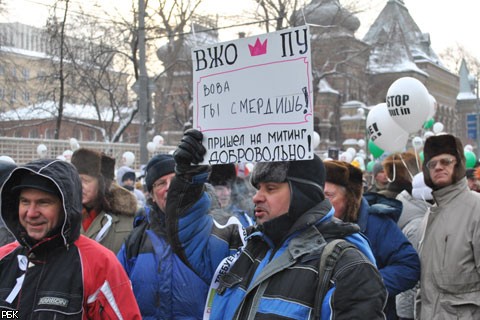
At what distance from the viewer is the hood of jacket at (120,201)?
5.29 m

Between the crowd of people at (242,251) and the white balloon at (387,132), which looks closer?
the crowd of people at (242,251)

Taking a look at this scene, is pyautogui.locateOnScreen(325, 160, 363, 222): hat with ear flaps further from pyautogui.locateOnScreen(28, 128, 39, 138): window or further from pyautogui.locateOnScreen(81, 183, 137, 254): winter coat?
pyautogui.locateOnScreen(28, 128, 39, 138): window

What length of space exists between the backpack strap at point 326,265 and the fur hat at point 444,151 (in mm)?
2484

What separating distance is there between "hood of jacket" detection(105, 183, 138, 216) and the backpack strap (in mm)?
2865

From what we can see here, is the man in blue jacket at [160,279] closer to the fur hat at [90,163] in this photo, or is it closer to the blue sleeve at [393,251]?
the fur hat at [90,163]

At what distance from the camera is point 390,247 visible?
4551 mm

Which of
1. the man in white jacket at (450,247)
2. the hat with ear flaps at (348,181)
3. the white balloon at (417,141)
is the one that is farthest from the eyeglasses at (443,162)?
the white balloon at (417,141)

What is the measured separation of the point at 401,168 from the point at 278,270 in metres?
4.06

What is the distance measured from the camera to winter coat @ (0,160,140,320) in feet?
9.95

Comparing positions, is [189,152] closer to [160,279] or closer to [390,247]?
[160,279]

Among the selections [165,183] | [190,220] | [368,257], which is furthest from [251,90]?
[165,183]

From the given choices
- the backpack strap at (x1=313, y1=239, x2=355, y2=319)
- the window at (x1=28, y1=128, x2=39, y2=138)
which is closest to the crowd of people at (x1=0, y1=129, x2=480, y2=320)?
the backpack strap at (x1=313, y1=239, x2=355, y2=319)

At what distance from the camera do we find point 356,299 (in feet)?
8.43

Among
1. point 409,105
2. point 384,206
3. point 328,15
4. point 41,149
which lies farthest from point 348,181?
point 328,15
